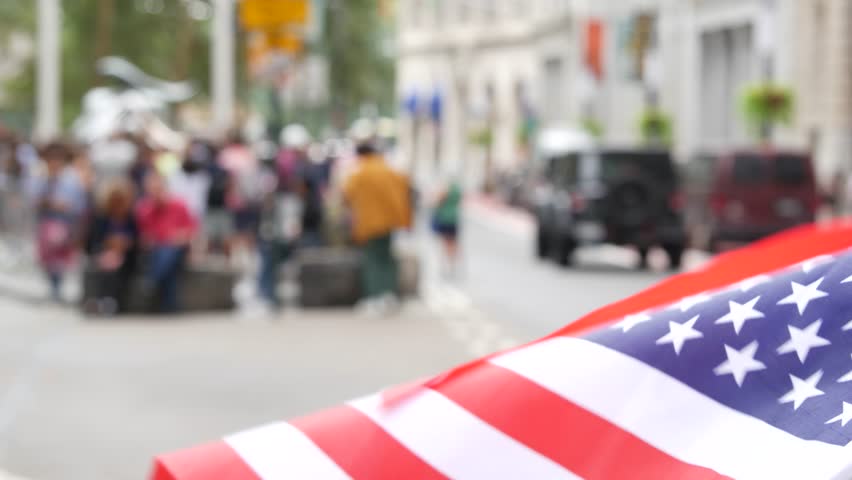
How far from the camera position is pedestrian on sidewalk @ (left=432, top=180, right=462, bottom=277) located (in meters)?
24.7

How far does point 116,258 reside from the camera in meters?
18.9

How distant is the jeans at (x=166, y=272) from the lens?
736 inches

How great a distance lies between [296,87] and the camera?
2961 centimetres

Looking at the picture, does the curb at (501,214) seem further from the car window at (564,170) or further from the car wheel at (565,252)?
the car wheel at (565,252)

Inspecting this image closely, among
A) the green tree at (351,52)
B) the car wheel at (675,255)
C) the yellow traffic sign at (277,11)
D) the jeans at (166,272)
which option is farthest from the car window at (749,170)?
the green tree at (351,52)

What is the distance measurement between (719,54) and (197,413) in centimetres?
4848

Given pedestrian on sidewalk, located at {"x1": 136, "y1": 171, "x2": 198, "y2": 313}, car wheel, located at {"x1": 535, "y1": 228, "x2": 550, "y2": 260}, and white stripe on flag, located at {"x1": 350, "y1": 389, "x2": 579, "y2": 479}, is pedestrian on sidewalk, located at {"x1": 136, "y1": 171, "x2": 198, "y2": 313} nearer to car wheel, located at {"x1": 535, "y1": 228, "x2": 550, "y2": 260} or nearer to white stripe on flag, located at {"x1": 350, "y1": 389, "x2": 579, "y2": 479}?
car wheel, located at {"x1": 535, "y1": 228, "x2": 550, "y2": 260}

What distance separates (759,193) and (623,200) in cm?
415

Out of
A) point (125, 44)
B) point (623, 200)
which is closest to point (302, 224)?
point (623, 200)

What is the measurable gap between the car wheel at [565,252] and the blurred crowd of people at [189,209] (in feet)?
11.2

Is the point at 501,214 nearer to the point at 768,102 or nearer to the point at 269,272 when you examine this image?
the point at 768,102

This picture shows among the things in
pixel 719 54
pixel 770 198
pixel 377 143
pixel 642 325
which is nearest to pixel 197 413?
pixel 642 325

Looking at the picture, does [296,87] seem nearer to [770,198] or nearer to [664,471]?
[770,198]

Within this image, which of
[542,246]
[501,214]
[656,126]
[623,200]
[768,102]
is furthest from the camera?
[501,214]
